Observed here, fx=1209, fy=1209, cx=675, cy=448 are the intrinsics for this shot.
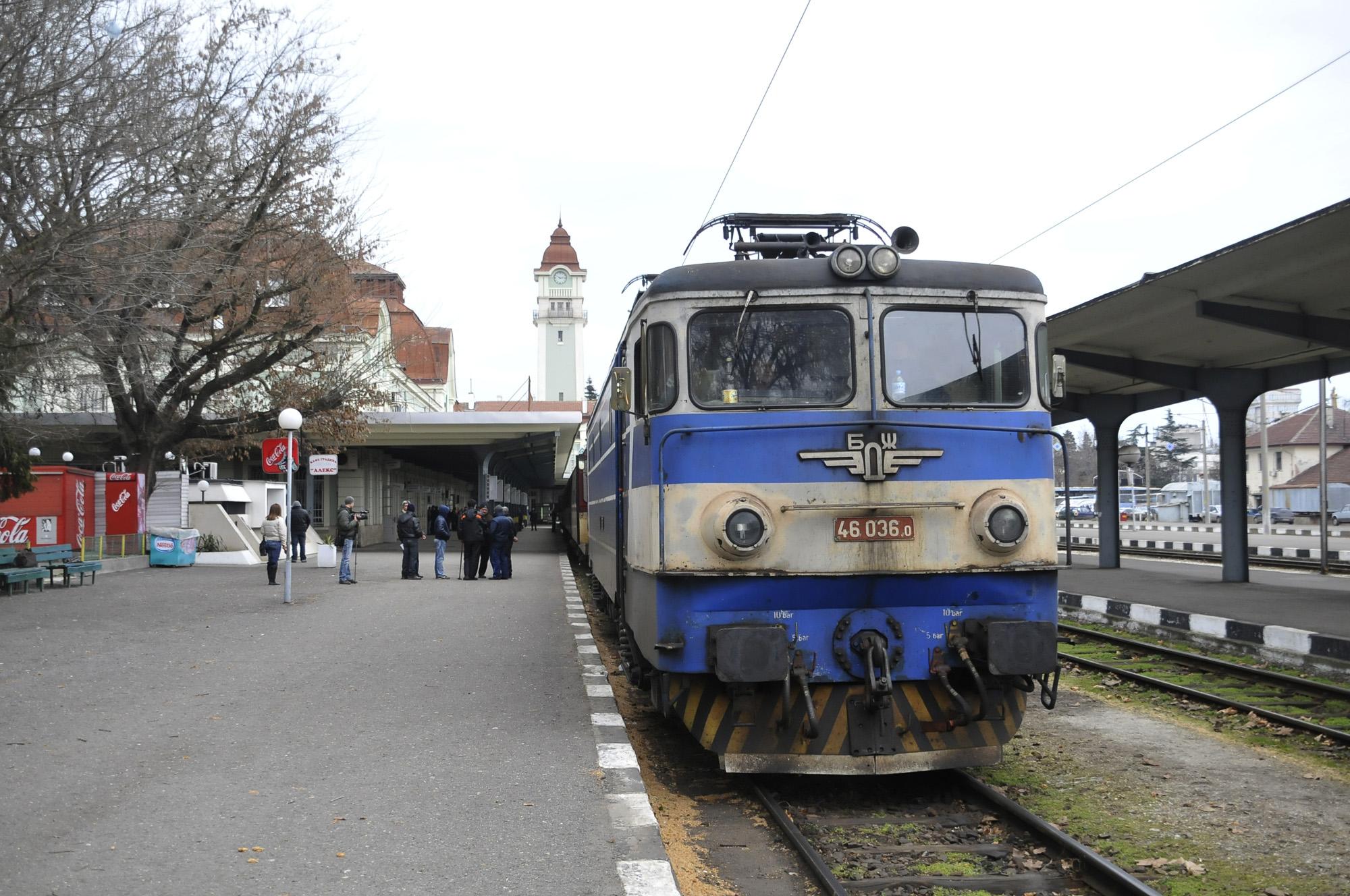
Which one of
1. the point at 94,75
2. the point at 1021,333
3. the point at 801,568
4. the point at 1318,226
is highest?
the point at 94,75

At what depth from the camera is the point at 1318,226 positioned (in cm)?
1041

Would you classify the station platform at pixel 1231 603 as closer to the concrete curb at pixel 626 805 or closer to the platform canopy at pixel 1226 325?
the platform canopy at pixel 1226 325

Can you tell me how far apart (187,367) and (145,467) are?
8.08 feet

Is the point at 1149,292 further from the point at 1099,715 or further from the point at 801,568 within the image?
the point at 801,568

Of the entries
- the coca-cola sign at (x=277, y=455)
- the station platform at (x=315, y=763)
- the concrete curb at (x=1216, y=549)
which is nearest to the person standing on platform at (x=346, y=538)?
the coca-cola sign at (x=277, y=455)

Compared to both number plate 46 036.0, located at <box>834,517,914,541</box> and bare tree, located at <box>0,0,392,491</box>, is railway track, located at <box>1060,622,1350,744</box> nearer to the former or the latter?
number plate 46 036.0, located at <box>834,517,914,541</box>

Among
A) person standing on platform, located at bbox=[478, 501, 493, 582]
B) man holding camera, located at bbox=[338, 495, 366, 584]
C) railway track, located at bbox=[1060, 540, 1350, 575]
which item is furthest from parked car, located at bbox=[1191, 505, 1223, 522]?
man holding camera, located at bbox=[338, 495, 366, 584]

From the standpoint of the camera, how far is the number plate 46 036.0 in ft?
21.7

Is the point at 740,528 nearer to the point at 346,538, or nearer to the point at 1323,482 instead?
the point at 346,538

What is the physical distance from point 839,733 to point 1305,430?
80.8 metres

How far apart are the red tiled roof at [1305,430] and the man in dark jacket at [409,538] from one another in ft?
208

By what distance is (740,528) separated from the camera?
6539 mm

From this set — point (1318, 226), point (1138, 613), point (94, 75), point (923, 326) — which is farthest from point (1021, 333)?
point (94, 75)

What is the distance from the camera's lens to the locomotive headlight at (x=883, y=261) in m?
6.91
